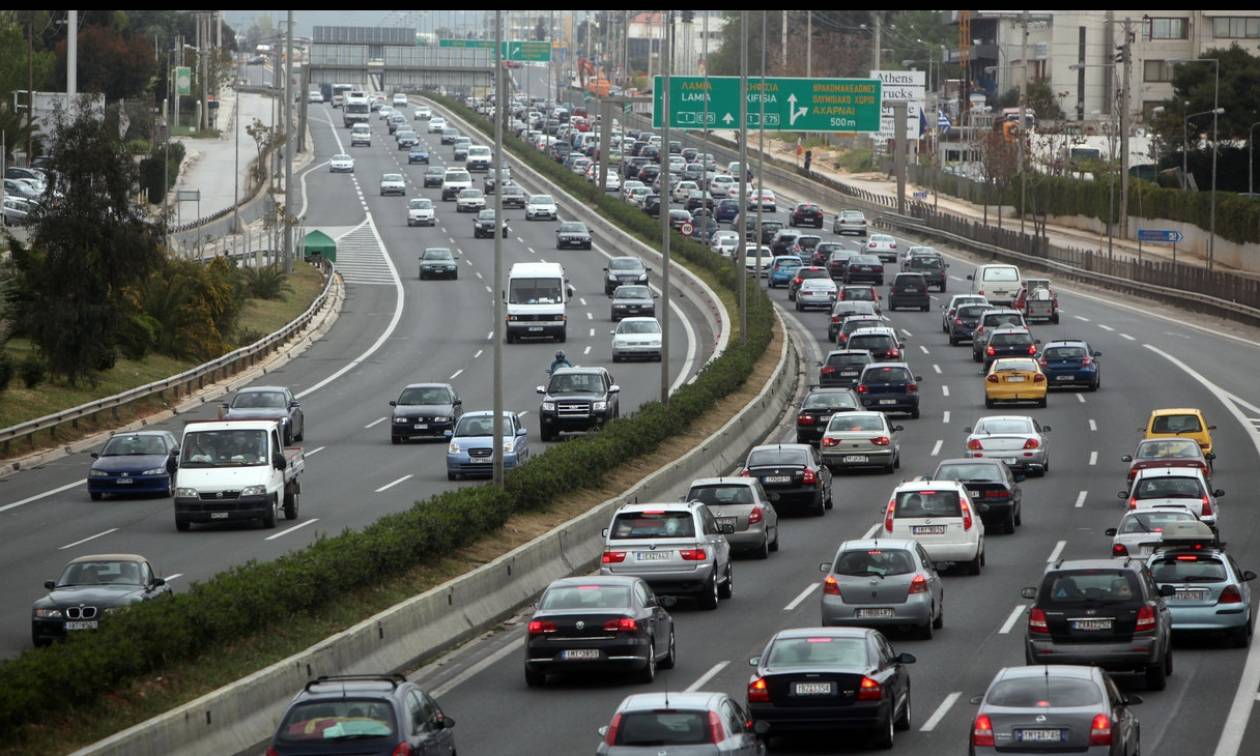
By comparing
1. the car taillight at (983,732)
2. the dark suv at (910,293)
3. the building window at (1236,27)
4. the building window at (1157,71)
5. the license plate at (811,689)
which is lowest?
the license plate at (811,689)

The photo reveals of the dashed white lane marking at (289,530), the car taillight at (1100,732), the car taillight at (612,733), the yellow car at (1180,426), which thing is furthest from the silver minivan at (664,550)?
the yellow car at (1180,426)

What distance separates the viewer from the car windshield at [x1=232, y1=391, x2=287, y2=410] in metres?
46.4

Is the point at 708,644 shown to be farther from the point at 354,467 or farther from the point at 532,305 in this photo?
the point at 532,305

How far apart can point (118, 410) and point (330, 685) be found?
3628cm

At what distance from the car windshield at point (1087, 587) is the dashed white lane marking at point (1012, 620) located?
402cm

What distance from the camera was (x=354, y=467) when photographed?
43031 millimetres

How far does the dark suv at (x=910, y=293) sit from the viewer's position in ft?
256

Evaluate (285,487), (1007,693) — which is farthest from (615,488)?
(1007,693)

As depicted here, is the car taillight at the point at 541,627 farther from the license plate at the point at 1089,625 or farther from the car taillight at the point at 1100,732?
the car taillight at the point at 1100,732

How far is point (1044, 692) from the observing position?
1642 cm

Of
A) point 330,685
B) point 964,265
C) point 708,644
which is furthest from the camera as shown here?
point 964,265

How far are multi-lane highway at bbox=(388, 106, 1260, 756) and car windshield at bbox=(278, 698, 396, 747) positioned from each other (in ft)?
12.5

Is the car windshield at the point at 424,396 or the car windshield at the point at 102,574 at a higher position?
the car windshield at the point at 424,396

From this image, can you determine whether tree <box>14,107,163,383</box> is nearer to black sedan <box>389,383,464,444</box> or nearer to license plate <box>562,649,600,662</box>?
black sedan <box>389,383,464,444</box>
